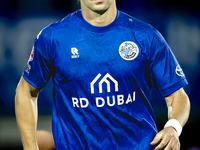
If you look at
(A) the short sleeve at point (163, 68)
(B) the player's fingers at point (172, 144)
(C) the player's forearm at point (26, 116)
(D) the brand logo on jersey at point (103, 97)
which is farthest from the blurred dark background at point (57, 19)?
(B) the player's fingers at point (172, 144)

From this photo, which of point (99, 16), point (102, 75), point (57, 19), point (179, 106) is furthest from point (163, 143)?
point (57, 19)

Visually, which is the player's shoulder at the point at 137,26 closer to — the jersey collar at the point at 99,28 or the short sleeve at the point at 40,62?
the jersey collar at the point at 99,28

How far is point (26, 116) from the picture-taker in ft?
7.98

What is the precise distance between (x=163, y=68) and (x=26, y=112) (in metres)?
1.06

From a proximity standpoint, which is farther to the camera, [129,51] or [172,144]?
Answer: [129,51]

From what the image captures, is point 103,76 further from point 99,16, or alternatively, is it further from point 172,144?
point 172,144

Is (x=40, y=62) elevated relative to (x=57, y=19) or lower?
lower

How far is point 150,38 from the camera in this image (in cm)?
231

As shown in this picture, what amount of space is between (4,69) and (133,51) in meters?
6.12

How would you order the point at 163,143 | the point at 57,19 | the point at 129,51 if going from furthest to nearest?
the point at 57,19
the point at 129,51
the point at 163,143

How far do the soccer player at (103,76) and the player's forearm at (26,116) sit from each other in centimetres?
1

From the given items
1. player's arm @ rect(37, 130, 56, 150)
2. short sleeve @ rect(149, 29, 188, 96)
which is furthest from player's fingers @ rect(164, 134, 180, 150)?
player's arm @ rect(37, 130, 56, 150)

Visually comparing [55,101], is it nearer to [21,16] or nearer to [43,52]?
[43,52]

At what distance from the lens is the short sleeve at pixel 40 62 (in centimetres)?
231
